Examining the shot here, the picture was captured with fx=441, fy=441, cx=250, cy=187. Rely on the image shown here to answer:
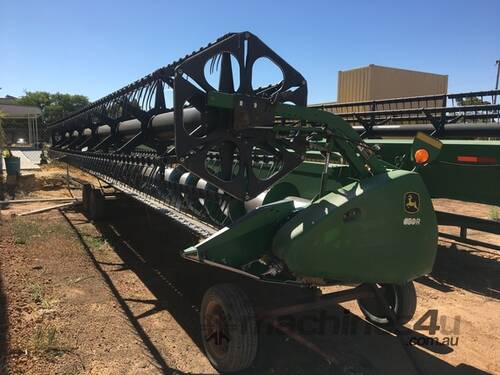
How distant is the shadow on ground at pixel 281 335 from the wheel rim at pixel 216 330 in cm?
26

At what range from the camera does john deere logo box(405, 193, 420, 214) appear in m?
2.85

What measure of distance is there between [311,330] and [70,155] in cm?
673

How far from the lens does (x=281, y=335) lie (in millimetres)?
3695

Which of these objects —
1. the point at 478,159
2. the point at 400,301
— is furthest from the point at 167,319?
the point at 478,159

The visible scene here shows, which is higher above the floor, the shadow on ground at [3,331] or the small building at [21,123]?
the small building at [21,123]

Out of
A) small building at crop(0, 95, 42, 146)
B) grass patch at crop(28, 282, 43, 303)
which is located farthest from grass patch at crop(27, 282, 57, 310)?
small building at crop(0, 95, 42, 146)

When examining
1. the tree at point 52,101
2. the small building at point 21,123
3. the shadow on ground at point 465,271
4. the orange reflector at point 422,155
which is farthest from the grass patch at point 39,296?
the tree at point 52,101

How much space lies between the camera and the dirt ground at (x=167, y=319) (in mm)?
3238

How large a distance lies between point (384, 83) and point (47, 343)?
14026mm

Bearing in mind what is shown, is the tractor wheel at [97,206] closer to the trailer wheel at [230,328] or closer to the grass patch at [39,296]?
the grass patch at [39,296]

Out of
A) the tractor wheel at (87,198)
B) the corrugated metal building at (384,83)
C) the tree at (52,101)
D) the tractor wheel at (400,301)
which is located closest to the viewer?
the tractor wheel at (400,301)

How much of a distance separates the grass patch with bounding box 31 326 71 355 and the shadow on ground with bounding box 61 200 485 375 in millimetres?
621

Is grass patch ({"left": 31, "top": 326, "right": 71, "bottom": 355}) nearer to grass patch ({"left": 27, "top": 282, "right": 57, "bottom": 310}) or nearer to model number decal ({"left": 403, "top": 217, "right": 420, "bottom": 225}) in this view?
grass patch ({"left": 27, "top": 282, "right": 57, "bottom": 310})

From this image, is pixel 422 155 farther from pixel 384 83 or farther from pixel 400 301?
pixel 384 83
